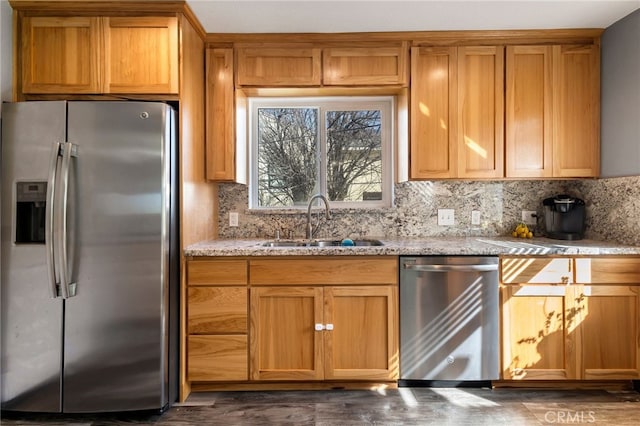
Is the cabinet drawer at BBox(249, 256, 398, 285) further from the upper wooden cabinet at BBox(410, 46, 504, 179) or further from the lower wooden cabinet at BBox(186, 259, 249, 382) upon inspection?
the upper wooden cabinet at BBox(410, 46, 504, 179)

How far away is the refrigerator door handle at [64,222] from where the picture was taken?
194cm

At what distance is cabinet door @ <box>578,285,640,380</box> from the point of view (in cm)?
225

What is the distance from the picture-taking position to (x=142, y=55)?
86.4 inches

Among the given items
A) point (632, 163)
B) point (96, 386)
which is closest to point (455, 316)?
point (632, 163)

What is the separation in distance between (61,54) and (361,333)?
95.5 inches

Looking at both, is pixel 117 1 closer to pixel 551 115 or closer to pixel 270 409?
pixel 270 409

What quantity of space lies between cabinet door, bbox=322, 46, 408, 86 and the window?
0.41 metres

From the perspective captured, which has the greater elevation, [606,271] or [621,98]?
[621,98]

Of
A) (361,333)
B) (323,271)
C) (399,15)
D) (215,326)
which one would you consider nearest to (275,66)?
(399,15)

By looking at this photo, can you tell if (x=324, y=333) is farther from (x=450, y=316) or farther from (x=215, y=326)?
(x=450, y=316)

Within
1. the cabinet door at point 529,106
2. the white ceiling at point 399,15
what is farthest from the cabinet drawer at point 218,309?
the cabinet door at point 529,106

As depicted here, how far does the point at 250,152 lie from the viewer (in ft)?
9.86

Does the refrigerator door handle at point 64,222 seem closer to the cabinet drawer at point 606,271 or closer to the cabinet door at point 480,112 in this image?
the cabinet door at point 480,112

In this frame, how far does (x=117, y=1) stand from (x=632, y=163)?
10.7ft
